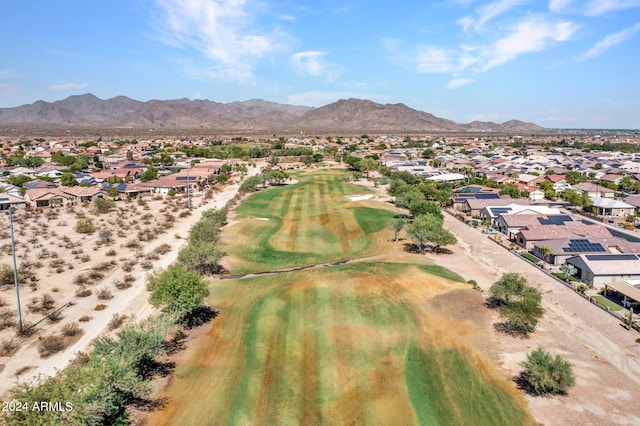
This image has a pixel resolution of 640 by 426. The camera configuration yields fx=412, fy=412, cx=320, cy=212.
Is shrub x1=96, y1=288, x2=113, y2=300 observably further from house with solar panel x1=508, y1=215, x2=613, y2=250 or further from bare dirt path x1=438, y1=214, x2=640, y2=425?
house with solar panel x1=508, y1=215, x2=613, y2=250

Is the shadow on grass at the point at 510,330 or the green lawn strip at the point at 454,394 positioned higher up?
the shadow on grass at the point at 510,330

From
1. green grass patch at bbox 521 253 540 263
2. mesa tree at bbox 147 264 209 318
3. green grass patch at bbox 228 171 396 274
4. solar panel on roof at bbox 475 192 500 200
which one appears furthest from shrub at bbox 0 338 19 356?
solar panel on roof at bbox 475 192 500 200

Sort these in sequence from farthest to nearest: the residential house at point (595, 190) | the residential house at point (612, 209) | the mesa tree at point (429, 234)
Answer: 1. the residential house at point (595, 190)
2. the residential house at point (612, 209)
3. the mesa tree at point (429, 234)

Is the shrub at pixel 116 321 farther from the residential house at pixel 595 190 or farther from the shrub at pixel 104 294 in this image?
the residential house at pixel 595 190

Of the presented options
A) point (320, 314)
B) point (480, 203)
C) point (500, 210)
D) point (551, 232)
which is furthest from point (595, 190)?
point (320, 314)

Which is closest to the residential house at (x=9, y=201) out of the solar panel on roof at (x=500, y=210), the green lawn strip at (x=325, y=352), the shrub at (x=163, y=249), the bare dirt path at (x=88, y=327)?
the bare dirt path at (x=88, y=327)

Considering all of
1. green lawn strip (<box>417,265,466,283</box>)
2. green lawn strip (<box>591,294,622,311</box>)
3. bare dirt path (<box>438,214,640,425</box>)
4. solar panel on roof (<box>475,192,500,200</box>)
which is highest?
solar panel on roof (<box>475,192,500,200</box>)
